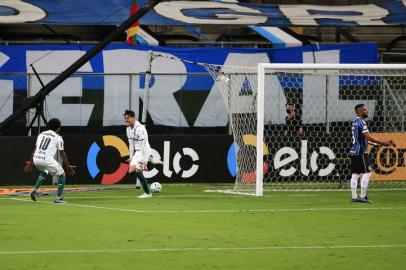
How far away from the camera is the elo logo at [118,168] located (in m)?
28.4

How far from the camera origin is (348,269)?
521 inches

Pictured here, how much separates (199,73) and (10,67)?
530cm

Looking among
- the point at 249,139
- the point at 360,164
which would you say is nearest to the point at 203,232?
the point at 360,164

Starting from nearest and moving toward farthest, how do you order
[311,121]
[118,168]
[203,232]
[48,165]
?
[203,232], [48,165], [118,168], [311,121]

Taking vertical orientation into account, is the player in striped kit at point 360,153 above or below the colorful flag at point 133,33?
below

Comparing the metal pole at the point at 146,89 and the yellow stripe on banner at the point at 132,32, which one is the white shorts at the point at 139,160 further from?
the yellow stripe on banner at the point at 132,32

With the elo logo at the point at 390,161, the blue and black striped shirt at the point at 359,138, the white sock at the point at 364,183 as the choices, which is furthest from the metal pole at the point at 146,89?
the white sock at the point at 364,183

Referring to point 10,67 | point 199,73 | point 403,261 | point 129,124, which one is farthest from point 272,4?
point 403,261

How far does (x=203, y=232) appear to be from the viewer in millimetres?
17125

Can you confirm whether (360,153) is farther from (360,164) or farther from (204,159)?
(204,159)

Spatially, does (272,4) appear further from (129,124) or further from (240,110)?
(129,124)

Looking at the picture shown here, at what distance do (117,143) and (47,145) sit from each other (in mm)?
5669

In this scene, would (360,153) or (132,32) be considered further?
(132,32)

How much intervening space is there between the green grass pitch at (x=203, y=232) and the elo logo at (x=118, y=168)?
138 inches
